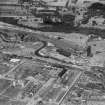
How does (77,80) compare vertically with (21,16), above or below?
below

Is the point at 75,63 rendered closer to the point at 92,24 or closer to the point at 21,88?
the point at 21,88

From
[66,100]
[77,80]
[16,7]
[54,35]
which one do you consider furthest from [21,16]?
[66,100]

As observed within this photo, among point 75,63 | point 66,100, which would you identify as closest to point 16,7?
point 75,63

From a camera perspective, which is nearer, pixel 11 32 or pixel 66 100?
pixel 66 100

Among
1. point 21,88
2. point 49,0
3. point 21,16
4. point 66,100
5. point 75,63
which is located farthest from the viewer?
point 49,0

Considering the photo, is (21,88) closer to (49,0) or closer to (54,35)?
(54,35)

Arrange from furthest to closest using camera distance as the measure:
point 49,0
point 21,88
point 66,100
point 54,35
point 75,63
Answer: point 49,0 < point 54,35 < point 75,63 < point 21,88 < point 66,100
